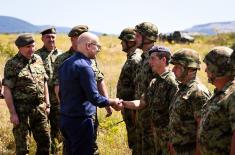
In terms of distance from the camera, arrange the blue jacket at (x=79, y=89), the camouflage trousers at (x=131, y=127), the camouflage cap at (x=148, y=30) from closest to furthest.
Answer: the blue jacket at (x=79, y=89) < the camouflage cap at (x=148, y=30) < the camouflage trousers at (x=131, y=127)

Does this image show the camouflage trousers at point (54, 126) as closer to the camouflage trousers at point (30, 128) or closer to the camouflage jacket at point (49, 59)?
the camouflage jacket at point (49, 59)

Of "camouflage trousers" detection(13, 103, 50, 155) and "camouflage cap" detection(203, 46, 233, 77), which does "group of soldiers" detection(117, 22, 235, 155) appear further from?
"camouflage trousers" detection(13, 103, 50, 155)

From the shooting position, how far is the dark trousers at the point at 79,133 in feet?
18.6

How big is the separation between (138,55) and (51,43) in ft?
5.98

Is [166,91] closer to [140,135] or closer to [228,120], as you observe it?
[140,135]

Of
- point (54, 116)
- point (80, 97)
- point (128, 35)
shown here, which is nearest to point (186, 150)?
point (80, 97)

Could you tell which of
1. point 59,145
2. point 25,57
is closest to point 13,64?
point 25,57

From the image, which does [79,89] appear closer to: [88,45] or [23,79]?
[88,45]

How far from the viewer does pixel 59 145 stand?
8.11 m

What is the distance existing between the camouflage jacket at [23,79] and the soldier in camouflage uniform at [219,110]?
351cm

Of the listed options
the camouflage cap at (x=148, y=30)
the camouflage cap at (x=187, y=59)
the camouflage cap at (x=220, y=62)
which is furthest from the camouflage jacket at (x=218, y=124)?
the camouflage cap at (x=148, y=30)

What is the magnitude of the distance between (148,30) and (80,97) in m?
1.85

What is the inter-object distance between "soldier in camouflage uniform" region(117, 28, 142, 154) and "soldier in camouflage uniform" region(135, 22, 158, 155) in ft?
1.38

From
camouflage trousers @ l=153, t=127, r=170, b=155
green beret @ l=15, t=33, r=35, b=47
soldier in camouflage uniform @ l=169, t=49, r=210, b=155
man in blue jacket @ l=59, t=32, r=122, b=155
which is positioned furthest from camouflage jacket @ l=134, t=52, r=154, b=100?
green beret @ l=15, t=33, r=35, b=47
